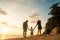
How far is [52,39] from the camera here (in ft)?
49.5

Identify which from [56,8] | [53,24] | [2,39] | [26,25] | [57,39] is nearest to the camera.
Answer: [57,39]

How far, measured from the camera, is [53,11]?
36.9 meters

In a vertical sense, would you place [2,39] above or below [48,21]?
below

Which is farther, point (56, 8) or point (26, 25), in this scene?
point (56, 8)

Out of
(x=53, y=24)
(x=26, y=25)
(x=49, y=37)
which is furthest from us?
(x=53, y=24)

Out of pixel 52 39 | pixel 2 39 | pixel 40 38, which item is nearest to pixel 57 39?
pixel 52 39

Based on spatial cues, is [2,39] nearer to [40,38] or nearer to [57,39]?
[40,38]

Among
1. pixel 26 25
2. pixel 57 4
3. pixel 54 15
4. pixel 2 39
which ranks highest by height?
pixel 57 4

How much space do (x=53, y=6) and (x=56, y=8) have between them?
899mm

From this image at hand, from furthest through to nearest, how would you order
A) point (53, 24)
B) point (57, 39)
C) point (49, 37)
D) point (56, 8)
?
point (56, 8)
point (53, 24)
point (49, 37)
point (57, 39)

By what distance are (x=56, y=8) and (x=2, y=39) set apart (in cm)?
1792

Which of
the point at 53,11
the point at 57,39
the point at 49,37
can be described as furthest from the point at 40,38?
the point at 53,11

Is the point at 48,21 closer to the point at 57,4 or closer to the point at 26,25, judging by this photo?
the point at 57,4

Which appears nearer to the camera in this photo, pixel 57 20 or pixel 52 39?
pixel 52 39
